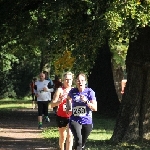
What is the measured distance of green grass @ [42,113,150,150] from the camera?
1460cm

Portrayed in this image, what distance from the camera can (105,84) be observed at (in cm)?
2962

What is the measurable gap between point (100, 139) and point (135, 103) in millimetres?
2316

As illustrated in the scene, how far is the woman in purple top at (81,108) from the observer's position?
11.0m

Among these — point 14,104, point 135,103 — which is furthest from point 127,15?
point 14,104

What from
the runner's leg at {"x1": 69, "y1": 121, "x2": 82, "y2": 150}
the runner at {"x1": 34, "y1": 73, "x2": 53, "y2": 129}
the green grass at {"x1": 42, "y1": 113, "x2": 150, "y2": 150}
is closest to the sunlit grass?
the green grass at {"x1": 42, "y1": 113, "x2": 150, "y2": 150}

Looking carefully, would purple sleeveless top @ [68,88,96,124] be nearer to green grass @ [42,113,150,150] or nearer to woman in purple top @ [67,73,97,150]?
woman in purple top @ [67,73,97,150]

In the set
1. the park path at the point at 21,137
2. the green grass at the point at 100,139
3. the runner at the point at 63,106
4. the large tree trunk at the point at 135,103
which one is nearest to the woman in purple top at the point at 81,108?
the runner at the point at 63,106

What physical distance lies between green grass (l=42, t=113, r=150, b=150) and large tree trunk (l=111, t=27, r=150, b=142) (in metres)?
0.57

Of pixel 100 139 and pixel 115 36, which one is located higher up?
pixel 115 36

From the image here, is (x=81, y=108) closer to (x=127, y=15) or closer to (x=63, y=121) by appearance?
(x=63, y=121)

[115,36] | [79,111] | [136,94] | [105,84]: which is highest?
[115,36]

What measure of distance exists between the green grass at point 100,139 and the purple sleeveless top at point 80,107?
10.5 ft

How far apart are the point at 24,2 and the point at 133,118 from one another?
7.31 metres

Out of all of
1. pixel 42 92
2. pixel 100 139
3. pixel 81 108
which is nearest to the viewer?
pixel 81 108
